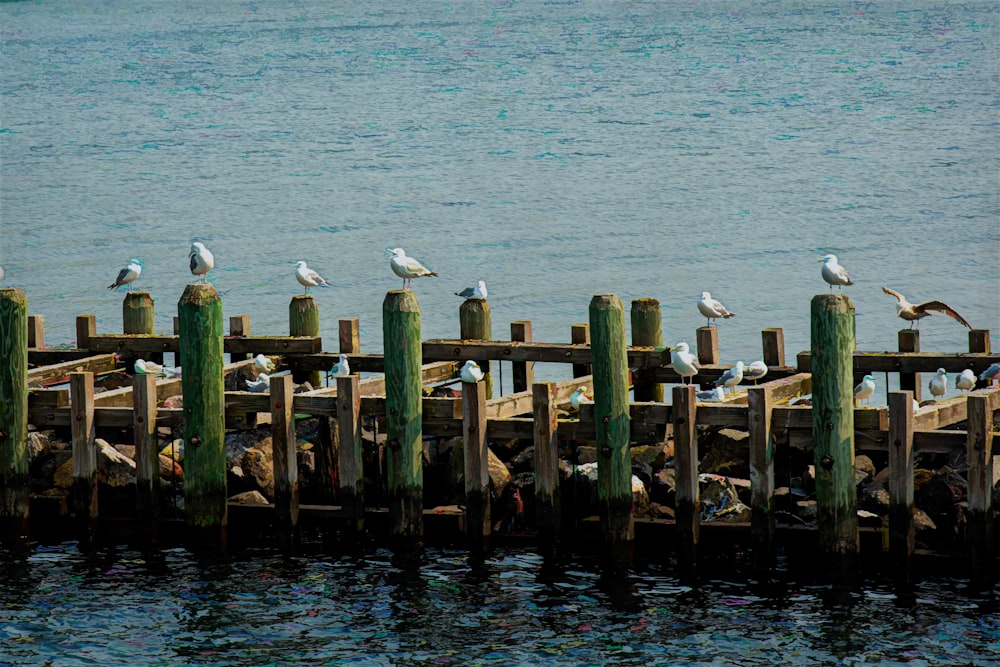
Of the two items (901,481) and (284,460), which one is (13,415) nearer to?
(284,460)

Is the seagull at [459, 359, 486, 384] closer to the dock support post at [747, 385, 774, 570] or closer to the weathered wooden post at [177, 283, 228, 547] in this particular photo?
the weathered wooden post at [177, 283, 228, 547]

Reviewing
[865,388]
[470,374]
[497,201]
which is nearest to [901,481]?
[865,388]

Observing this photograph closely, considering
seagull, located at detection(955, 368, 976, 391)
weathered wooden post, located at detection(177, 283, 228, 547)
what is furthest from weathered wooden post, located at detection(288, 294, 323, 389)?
seagull, located at detection(955, 368, 976, 391)

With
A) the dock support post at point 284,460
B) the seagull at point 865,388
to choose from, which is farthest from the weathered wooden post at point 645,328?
the dock support post at point 284,460

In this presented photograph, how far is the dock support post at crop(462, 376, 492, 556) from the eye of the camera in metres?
15.0

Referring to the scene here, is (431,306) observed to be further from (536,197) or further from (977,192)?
(977,192)

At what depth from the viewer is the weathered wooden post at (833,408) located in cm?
1400

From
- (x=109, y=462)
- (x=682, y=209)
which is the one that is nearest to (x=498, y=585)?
(x=109, y=462)

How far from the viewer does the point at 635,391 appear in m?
18.6

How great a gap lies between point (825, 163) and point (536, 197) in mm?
10489

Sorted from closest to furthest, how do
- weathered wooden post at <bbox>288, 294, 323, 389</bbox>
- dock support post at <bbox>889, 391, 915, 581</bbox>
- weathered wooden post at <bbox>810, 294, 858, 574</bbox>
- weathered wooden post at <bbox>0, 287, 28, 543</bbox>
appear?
1. dock support post at <bbox>889, 391, 915, 581</bbox>
2. weathered wooden post at <bbox>810, 294, 858, 574</bbox>
3. weathered wooden post at <bbox>0, 287, 28, 543</bbox>
4. weathered wooden post at <bbox>288, 294, 323, 389</bbox>

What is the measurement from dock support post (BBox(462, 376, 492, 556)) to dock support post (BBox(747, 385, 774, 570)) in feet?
8.40

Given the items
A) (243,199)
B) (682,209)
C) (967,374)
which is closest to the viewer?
(967,374)

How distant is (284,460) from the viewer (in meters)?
15.8
